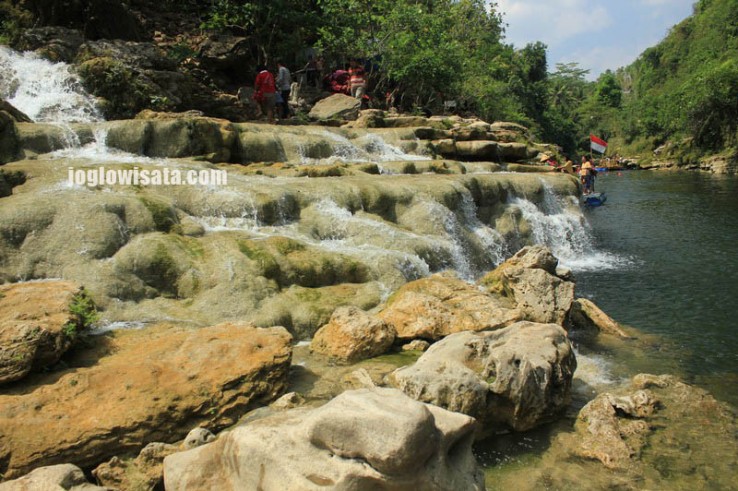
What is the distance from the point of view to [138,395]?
16.3ft

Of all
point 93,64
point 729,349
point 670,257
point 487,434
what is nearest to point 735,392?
point 729,349

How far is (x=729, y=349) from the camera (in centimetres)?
839

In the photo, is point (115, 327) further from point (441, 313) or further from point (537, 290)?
point (537, 290)

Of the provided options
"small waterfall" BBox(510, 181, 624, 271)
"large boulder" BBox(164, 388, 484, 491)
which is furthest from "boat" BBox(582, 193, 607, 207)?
"large boulder" BBox(164, 388, 484, 491)

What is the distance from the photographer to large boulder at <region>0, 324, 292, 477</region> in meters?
4.48

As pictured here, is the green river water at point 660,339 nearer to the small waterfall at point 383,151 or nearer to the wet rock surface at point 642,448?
the wet rock surface at point 642,448

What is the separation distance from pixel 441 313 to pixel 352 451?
4.57m

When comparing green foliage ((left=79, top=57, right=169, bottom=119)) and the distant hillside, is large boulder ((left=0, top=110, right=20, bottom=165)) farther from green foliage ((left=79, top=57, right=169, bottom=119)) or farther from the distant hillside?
the distant hillside

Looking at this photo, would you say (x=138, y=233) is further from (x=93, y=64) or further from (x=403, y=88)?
(x=403, y=88)

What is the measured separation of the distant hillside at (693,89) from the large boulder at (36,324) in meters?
49.4

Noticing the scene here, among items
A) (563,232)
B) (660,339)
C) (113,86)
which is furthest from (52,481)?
(113,86)

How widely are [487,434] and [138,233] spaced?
6.21 metres

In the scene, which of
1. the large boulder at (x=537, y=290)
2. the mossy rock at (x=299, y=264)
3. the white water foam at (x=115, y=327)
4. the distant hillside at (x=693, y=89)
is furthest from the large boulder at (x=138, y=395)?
the distant hillside at (x=693, y=89)

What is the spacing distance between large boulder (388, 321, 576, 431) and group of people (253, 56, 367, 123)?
596 inches
